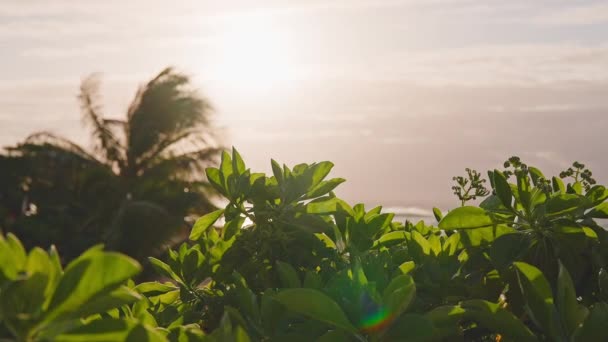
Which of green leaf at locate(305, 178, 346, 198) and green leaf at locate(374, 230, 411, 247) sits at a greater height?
green leaf at locate(305, 178, 346, 198)

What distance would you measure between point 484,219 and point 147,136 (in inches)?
922

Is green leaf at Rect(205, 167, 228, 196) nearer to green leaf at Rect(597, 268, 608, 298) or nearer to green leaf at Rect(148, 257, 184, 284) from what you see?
green leaf at Rect(148, 257, 184, 284)

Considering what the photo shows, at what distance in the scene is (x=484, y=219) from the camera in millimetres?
1576

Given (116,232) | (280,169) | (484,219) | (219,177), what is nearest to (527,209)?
(484,219)

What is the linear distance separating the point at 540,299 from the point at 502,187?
38 cm

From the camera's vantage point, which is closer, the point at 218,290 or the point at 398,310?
the point at 398,310

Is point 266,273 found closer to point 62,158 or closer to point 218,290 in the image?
point 218,290

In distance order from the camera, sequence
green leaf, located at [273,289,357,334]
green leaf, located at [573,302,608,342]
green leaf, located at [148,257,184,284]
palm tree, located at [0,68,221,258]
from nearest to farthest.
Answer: green leaf, located at [273,289,357,334], green leaf, located at [573,302,608,342], green leaf, located at [148,257,184,284], palm tree, located at [0,68,221,258]

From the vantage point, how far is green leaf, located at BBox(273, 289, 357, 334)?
3.64 feet

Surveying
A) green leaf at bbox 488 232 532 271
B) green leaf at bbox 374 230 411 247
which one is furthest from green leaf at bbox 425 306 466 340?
green leaf at bbox 374 230 411 247

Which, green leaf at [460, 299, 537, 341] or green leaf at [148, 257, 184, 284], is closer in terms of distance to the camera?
green leaf at [460, 299, 537, 341]

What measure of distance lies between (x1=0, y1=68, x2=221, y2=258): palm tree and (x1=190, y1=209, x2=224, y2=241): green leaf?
2022 centimetres

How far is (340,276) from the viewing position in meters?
1.27

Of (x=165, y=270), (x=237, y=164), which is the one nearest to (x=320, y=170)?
(x=237, y=164)
